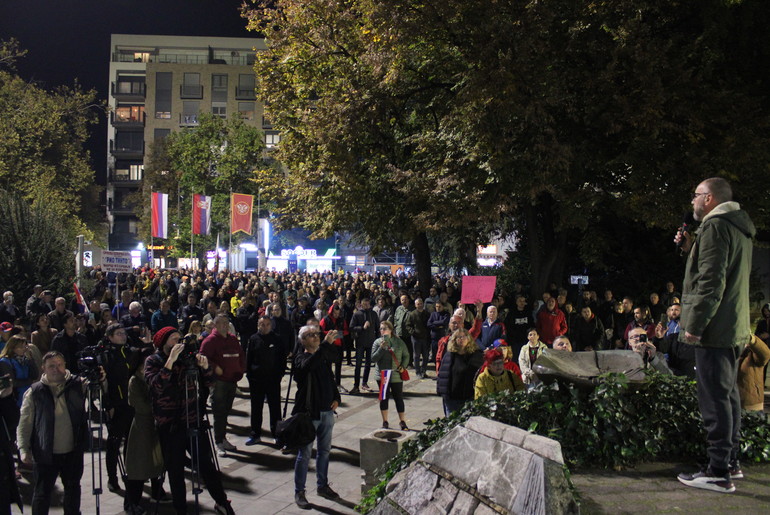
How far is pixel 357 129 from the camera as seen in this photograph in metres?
18.4

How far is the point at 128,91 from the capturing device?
81375 millimetres

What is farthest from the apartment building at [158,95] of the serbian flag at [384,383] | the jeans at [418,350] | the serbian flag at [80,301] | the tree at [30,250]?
the serbian flag at [384,383]

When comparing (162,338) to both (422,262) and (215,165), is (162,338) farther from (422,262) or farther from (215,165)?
(215,165)

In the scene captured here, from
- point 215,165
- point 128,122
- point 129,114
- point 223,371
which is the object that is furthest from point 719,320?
point 129,114

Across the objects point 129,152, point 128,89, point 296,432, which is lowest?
point 296,432

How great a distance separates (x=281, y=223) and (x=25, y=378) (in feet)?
57.2

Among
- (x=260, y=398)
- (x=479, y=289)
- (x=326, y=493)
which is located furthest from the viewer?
(x=479, y=289)

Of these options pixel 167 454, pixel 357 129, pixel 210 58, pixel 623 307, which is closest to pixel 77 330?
pixel 167 454

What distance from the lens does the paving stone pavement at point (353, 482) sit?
3766 millimetres

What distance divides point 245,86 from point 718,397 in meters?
79.6

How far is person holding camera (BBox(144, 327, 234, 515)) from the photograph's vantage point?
600 cm

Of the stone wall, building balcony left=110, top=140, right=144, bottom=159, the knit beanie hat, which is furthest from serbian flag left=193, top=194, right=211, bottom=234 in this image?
building balcony left=110, top=140, right=144, bottom=159

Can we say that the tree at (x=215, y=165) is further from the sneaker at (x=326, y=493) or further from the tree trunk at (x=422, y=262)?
the sneaker at (x=326, y=493)

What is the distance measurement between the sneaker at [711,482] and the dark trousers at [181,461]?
424cm
